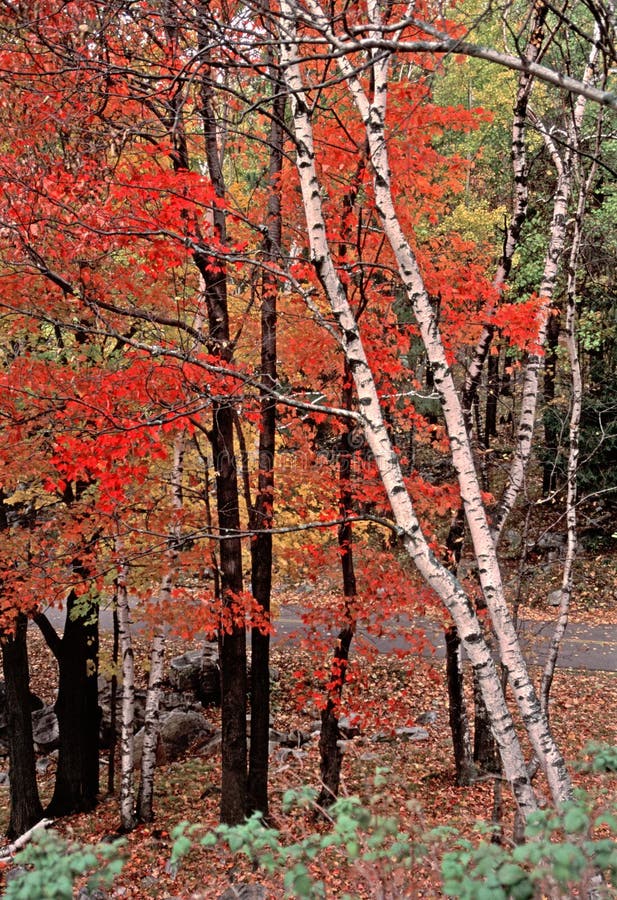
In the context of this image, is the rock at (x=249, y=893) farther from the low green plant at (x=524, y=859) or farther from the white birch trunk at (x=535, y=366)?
the white birch trunk at (x=535, y=366)

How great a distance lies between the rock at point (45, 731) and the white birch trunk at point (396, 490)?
12251 millimetres

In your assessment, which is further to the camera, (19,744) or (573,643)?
(573,643)

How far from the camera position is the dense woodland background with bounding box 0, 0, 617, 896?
17.2 feet

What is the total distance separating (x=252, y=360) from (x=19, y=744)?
263 inches

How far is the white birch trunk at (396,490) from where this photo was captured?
15.2ft

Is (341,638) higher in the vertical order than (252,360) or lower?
lower

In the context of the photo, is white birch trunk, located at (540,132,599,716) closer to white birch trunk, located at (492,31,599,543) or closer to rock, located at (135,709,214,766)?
white birch trunk, located at (492,31,599,543)

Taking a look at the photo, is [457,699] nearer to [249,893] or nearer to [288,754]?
[288,754]

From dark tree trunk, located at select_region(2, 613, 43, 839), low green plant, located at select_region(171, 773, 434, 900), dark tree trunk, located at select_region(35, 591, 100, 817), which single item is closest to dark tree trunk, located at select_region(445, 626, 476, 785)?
dark tree trunk, located at select_region(35, 591, 100, 817)

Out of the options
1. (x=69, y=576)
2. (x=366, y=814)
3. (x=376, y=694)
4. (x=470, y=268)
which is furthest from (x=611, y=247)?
(x=366, y=814)

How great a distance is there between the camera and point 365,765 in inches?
476

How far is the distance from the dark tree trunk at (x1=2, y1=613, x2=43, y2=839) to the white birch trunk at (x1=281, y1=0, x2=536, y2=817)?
277 inches

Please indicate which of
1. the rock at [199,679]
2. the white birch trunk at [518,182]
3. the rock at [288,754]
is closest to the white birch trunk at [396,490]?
the white birch trunk at [518,182]

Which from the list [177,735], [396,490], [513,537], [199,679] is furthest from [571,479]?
[513,537]
